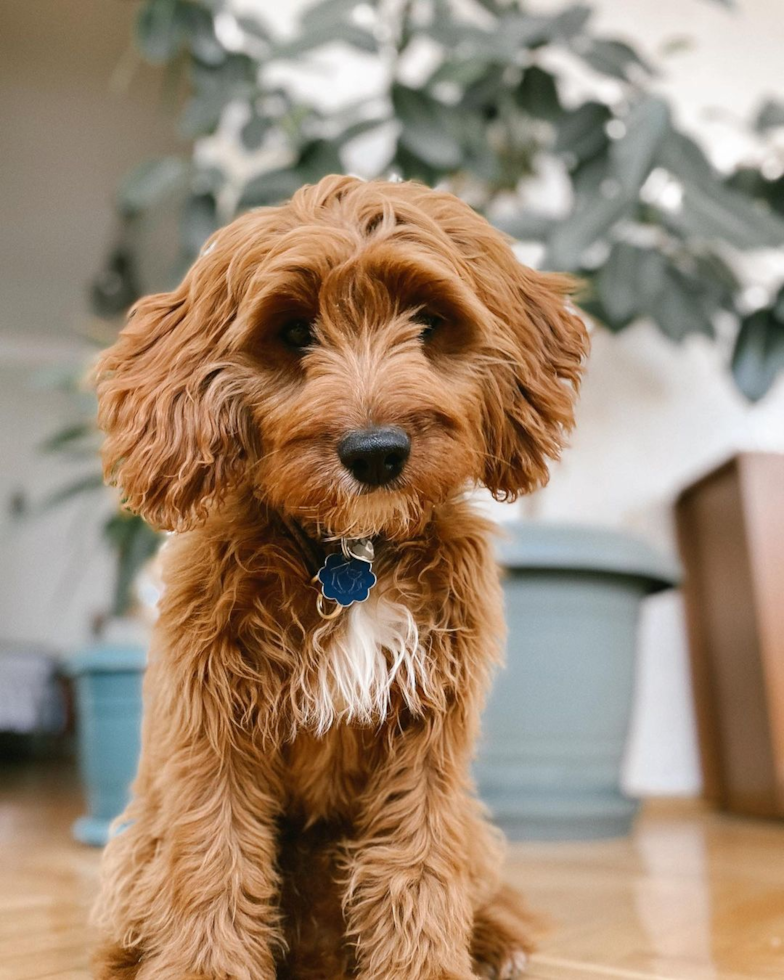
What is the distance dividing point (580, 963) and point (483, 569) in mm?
541

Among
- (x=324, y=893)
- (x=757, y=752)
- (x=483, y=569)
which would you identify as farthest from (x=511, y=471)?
(x=757, y=752)

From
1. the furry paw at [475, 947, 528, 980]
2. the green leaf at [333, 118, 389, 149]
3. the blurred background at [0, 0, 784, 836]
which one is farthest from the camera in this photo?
the green leaf at [333, 118, 389, 149]

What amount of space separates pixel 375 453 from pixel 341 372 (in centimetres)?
11

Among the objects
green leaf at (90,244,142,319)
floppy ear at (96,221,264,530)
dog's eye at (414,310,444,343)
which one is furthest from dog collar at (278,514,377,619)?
green leaf at (90,244,142,319)

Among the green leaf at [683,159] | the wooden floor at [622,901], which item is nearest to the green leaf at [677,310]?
the green leaf at [683,159]

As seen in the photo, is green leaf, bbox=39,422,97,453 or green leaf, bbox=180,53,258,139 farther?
green leaf, bbox=39,422,97,453

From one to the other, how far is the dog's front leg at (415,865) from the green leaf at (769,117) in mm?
2013

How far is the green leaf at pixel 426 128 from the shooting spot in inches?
86.9

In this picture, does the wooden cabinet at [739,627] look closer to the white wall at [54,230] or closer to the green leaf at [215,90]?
the green leaf at [215,90]

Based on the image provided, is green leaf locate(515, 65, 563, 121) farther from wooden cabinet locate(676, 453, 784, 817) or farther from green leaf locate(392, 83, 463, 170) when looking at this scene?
wooden cabinet locate(676, 453, 784, 817)

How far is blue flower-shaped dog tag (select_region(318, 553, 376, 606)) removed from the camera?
103 centimetres

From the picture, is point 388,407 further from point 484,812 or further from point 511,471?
point 484,812

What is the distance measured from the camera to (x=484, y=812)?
129cm

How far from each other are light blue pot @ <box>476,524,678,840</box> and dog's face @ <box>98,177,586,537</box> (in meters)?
1.14
